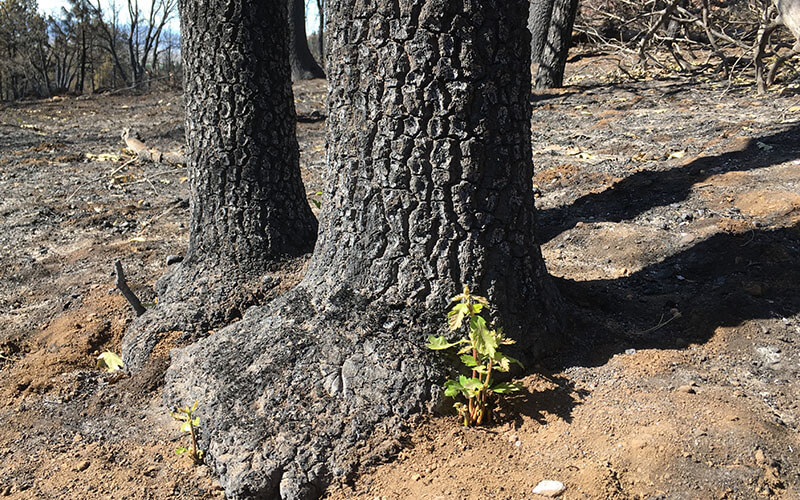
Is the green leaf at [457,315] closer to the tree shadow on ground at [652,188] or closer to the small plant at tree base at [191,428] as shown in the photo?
the small plant at tree base at [191,428]

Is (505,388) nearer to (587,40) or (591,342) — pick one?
(591,342)

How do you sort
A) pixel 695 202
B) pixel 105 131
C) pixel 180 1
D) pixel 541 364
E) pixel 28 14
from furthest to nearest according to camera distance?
1. pixel 28 14
2. pixel 105 131
3. pixel 695 202
4. pixel 180 1
5. pixel 541 364

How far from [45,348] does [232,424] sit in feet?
6.08

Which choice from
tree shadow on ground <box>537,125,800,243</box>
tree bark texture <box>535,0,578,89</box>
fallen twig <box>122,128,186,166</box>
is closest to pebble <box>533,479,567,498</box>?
tree shadow on ground <box>537,125,800,243</box>

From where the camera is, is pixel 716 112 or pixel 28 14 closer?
pixel 716 112

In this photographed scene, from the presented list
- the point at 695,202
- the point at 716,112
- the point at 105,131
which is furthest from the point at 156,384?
the point at 105,131

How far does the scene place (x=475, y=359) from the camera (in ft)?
7.34

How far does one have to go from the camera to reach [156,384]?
302 cm

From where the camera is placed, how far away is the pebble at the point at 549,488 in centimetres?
197

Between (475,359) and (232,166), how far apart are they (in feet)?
6.01

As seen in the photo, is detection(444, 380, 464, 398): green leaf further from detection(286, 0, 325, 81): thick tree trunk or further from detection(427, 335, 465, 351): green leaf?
detection(286, 0, 325, 81): thick tree trunk

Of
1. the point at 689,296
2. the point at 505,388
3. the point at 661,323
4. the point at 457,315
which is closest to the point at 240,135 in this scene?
the point at 457,315

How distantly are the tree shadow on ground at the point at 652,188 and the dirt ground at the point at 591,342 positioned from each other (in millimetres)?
22

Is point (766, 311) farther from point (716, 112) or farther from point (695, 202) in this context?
point (716, 112)
